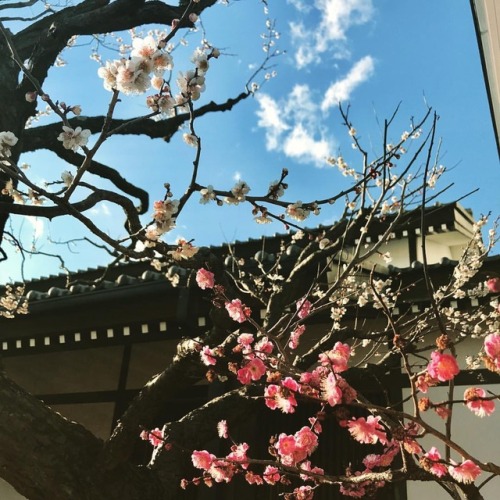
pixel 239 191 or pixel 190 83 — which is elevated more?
pixel 190 83

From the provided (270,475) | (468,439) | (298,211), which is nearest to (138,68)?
(298,211)

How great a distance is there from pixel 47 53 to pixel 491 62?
3.89 metres

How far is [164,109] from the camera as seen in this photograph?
9.66 feet

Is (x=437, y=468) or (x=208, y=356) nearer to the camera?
(x=437, y=468)

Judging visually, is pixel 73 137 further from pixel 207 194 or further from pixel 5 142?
pixel 207 194

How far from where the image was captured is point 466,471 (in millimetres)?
2146

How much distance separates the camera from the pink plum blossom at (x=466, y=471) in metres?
2.13

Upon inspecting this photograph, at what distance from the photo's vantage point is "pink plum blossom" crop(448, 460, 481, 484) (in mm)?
2135

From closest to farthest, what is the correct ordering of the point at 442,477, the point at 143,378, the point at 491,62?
1. the point at 442,477
2. the point at 491,62
3. the point at 143,378

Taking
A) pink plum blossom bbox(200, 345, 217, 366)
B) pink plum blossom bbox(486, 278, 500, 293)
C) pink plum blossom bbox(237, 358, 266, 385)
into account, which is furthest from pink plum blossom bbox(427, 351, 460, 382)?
pink plum blossom bbox(200, 345, 217, 366)

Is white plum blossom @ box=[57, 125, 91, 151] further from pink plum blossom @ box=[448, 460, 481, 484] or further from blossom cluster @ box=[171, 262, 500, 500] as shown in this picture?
pink plum blossom @ box=[448, 460, 481, 484]

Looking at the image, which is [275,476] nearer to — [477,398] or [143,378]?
[477,398]

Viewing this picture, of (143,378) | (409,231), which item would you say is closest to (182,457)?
(143,378)

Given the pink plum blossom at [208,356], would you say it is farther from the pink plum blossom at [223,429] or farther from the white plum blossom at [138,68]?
the white plum blossom at [138,68]
